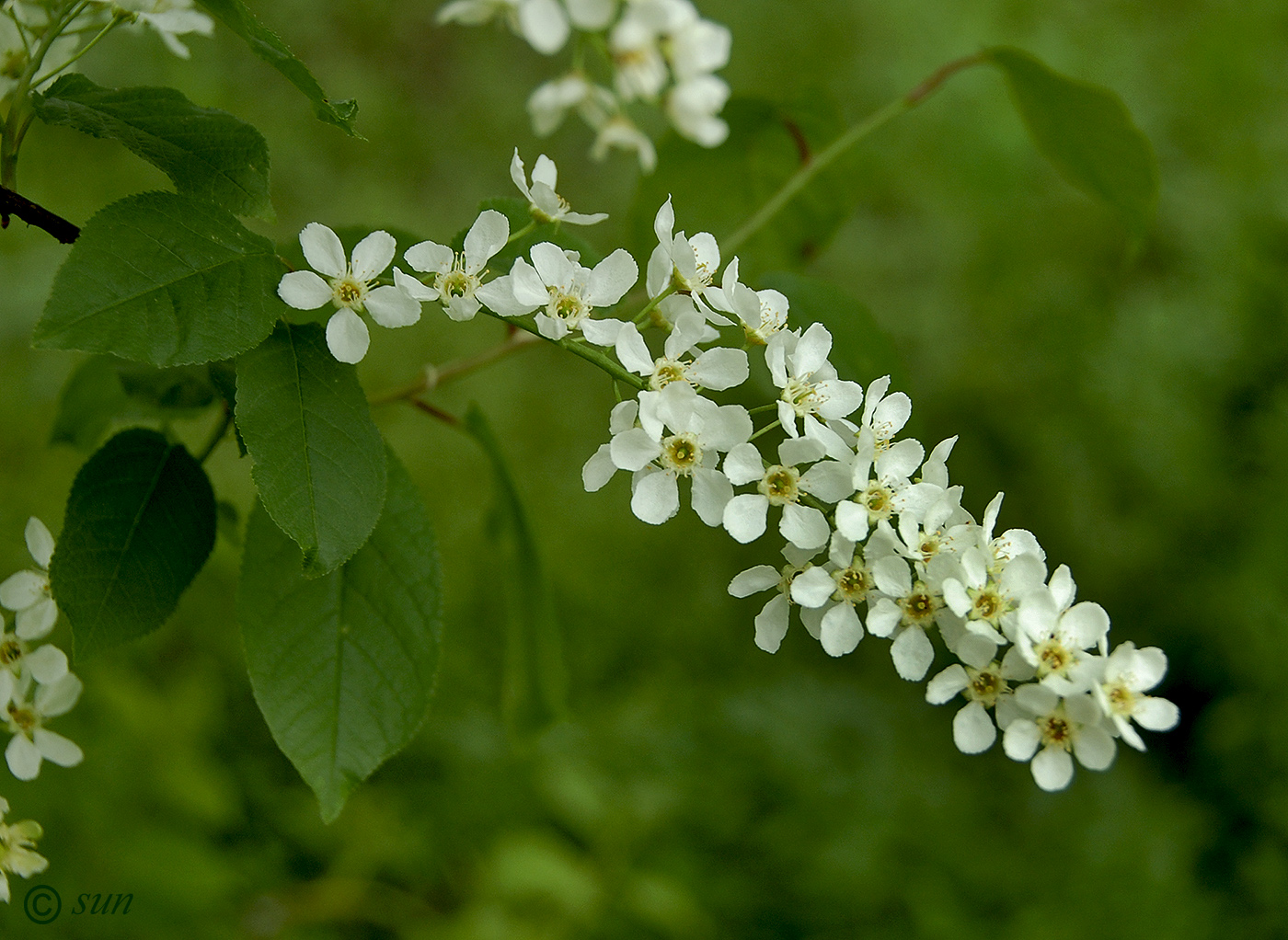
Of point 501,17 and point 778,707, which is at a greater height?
point 501,17

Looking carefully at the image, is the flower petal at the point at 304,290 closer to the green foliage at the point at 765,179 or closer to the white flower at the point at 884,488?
the white flower at the point at 884,488

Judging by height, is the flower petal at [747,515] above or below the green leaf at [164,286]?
above

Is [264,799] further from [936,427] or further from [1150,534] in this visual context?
[1150,534]

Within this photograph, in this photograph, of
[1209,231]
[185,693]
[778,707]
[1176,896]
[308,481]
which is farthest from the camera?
[1209,231]

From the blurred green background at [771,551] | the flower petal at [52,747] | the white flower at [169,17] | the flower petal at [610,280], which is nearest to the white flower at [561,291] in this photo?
the flower petal at [610,280]

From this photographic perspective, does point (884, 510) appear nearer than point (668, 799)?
Yes

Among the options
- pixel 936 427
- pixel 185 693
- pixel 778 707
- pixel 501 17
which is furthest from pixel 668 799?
pixel 501 17

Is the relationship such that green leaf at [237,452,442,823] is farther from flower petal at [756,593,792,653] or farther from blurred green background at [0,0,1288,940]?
A: blurred green background at [0,0,1288,940]
